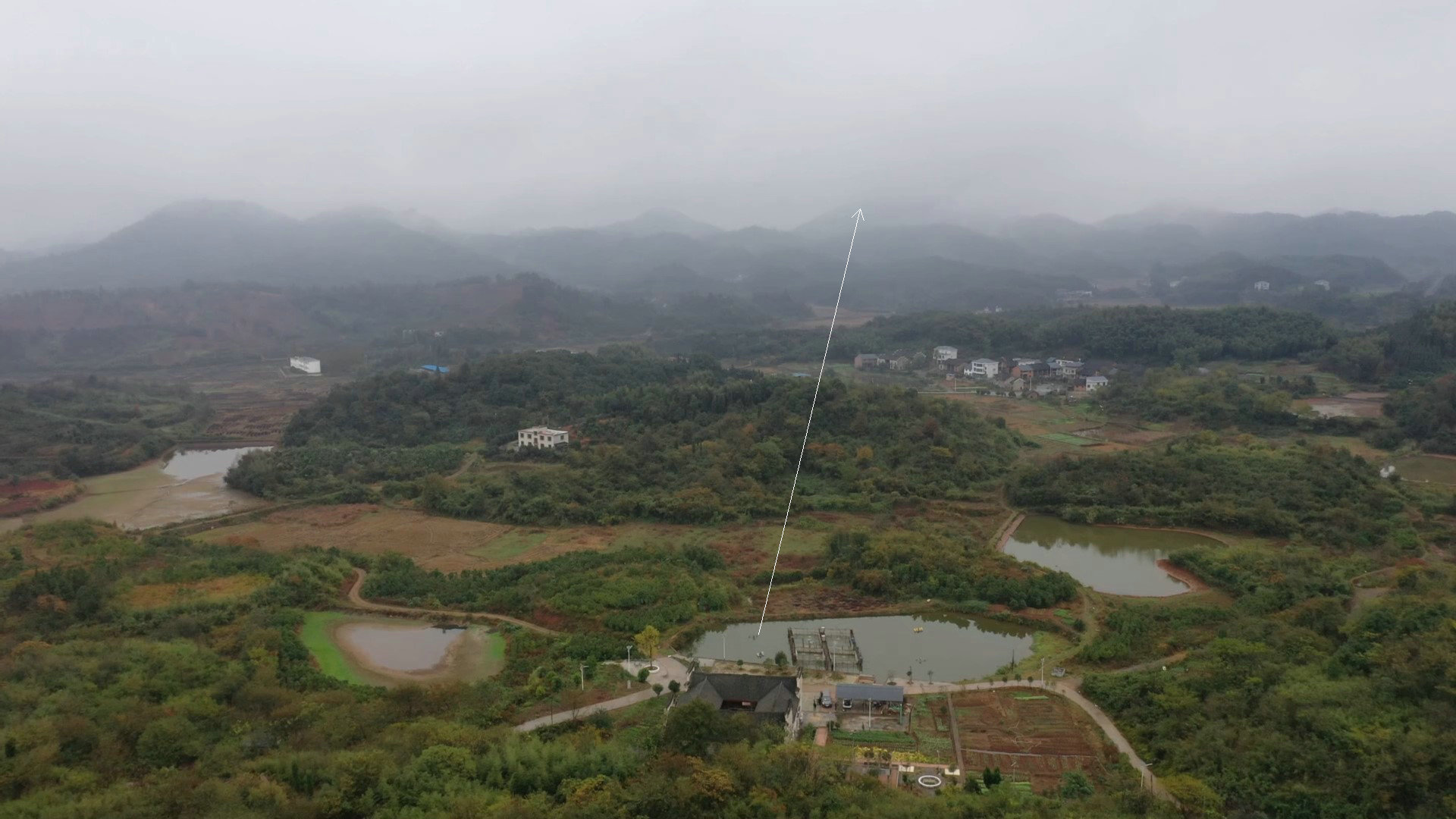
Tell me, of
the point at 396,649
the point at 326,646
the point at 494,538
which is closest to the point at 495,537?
the point at 494,538

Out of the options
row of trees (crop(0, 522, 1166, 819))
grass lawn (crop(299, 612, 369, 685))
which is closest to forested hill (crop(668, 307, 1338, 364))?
row of trees (crop(0, 522, 1166, 819))

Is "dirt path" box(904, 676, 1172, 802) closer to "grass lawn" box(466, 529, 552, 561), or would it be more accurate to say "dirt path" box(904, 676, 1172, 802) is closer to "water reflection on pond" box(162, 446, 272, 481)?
"grass lawn" box(466, 529, 552, 561)

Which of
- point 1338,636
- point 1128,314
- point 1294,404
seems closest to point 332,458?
point 1338,636

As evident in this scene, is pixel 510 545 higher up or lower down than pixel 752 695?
lower down

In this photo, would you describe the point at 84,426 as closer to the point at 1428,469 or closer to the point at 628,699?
the point at 628,699

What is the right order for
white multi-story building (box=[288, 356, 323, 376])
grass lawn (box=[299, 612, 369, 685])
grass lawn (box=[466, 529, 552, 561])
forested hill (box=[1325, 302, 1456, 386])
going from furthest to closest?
white multi-story building (box=[288, 356, 323, 376]) → forested hill (box=[1325, 302, 1456, 386]) → grass lawn (box=[466, 529, 552, 561]) → grass lawn (box=[299, 612, 369, 685])

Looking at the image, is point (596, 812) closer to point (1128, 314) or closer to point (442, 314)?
point (1128, 314)

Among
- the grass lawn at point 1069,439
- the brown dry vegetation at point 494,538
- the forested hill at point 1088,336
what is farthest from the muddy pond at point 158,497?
the forested hill at point 1088,336

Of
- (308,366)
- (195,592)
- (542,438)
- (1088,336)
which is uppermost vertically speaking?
(1088,336)
